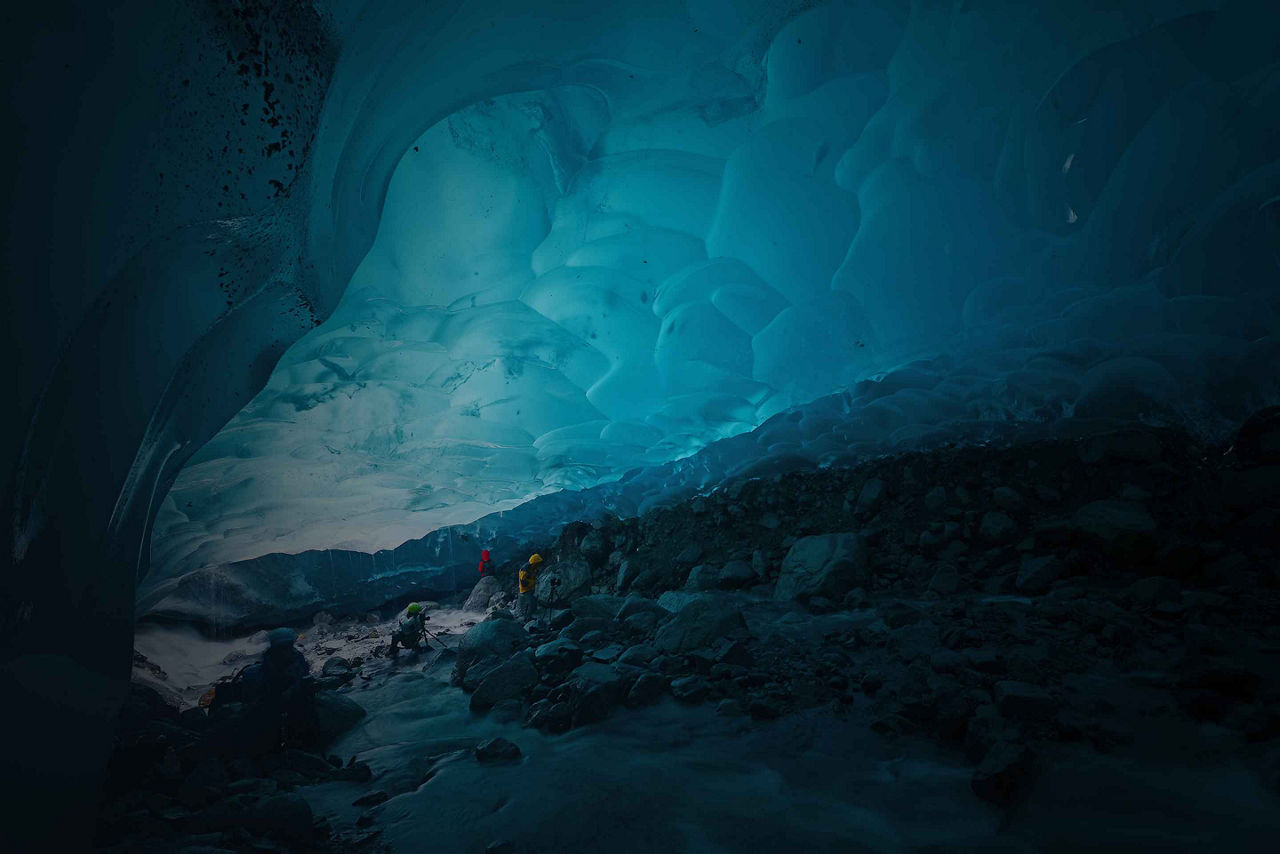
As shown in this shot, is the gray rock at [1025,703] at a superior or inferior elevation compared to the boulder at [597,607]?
inferior

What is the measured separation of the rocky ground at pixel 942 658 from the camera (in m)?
1.86

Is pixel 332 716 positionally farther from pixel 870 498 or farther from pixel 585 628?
pixel 870 498

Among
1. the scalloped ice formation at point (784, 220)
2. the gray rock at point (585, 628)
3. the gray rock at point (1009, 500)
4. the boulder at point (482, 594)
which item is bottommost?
the boulder at point (482, 594)

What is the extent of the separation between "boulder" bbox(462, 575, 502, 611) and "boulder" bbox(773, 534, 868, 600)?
242 inches

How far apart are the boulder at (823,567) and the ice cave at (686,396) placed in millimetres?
48

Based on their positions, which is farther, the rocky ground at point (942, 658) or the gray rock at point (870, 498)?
the gray rock at point (870, 498)

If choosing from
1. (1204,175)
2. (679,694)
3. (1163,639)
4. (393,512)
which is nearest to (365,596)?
(393,512)

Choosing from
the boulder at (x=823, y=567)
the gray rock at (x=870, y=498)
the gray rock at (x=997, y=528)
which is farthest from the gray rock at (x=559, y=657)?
the gray rock at (x=997, y=528)

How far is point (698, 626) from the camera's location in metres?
3.48

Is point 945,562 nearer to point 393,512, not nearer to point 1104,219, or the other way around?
point 1104,219

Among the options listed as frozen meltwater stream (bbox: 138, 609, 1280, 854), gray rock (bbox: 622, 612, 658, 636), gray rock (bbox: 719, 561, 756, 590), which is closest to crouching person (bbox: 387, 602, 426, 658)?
gray rock (bbox: 622, 612, 658, 636)

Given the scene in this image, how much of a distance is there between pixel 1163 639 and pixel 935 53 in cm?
362

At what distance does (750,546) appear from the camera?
5.62 m

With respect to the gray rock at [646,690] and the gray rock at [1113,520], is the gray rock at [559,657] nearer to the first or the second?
the gray rock at [646,690]
